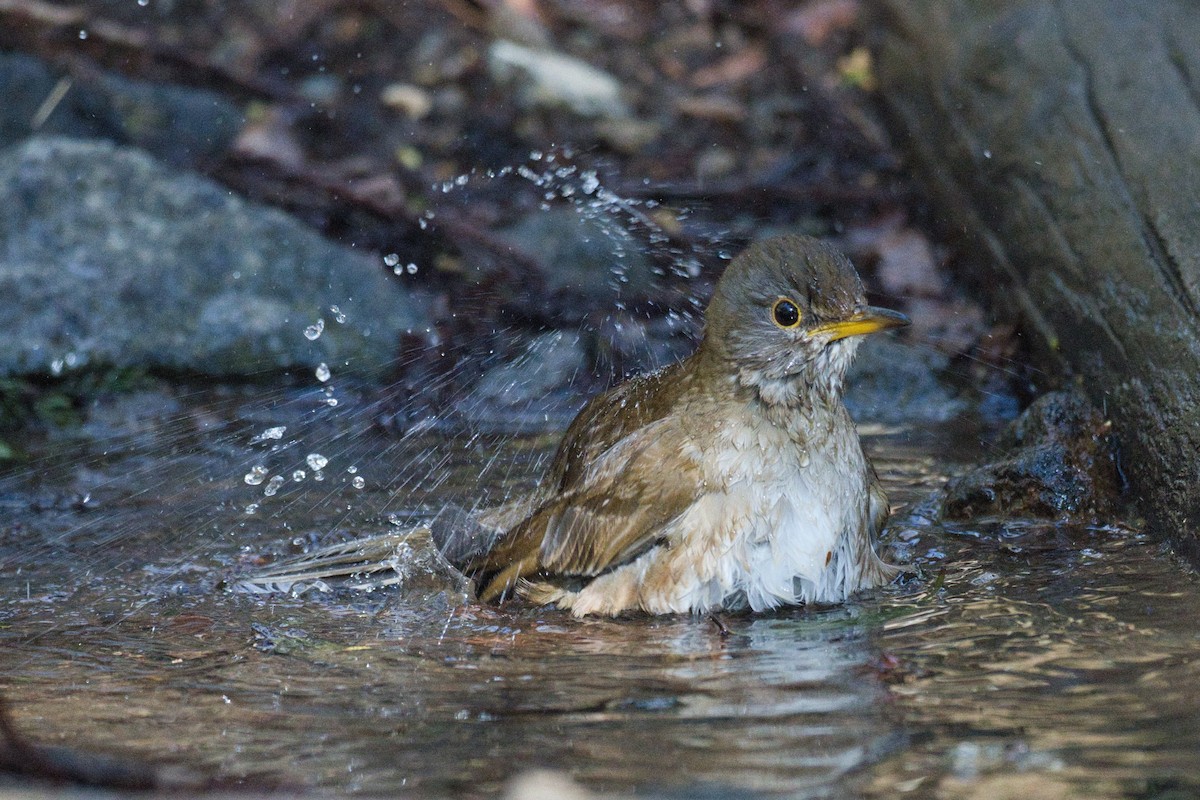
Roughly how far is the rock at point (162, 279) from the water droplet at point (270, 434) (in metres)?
0.56

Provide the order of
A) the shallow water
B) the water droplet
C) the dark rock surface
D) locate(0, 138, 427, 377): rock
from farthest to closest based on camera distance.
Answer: locate(0, 138, 427, 377): rock, the water droplet, the dark rock surface, the shallow water

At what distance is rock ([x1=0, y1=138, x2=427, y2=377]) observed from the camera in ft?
24.6

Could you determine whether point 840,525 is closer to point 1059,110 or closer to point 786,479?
point 786,479

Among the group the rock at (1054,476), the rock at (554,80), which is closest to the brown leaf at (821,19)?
the rock at (554,80)

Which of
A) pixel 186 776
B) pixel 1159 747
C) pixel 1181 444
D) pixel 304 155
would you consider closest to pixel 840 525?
pixel 1181 444

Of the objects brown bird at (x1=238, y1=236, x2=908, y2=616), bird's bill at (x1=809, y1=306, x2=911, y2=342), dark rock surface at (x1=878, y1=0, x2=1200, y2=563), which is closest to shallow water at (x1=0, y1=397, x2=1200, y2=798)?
brown bird at (x1=238, y1=236, x2=908, y2=616)

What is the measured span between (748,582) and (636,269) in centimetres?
321

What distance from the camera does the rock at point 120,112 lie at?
8984mm

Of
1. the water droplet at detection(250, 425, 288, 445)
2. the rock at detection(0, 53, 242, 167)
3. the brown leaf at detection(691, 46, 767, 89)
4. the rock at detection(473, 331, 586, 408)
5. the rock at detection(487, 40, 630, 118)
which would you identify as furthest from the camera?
the brown leaf at detection(691, 46, 767, 89)

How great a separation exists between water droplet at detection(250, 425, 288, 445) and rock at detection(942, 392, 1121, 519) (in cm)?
319

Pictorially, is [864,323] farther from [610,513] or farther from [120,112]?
[120,112]

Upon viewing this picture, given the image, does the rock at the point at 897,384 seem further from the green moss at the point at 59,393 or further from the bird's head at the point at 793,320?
the green moss at the point at 59,393

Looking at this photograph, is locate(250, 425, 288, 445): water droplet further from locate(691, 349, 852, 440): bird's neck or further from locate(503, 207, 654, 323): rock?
locate(691, 349, 852, 440): bird's neck

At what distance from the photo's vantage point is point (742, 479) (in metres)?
4.67
